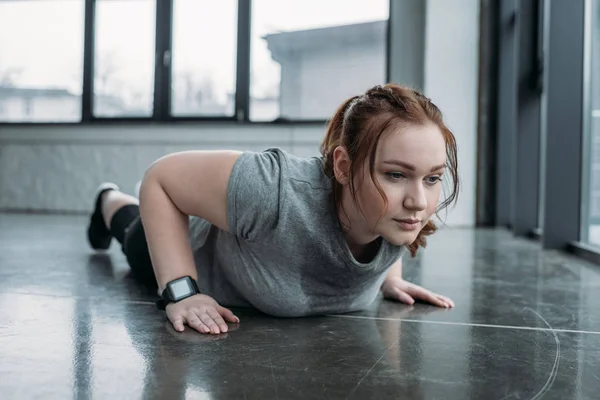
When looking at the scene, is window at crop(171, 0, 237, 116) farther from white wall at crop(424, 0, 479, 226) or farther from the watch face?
the watch face

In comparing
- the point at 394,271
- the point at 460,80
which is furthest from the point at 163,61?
the point at 394,271

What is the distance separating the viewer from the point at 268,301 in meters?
1.32

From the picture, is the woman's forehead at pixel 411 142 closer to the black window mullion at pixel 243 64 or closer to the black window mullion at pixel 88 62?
the black window mullion at pixel 243 64

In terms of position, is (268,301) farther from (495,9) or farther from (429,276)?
(495,9)

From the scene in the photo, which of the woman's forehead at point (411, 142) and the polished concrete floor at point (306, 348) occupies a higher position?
the woman's forehead at point (411, 142)

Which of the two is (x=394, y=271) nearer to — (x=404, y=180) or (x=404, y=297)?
(x=404, y=297)

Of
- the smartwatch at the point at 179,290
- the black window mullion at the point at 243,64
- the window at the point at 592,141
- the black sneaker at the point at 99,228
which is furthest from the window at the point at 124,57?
the smartwatch at the point at 179,290

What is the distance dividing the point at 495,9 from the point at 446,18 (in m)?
0.34

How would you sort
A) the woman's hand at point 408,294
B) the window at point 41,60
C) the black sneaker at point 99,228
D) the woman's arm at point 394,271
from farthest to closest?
the window at point 41,60
the black sneaker at point 99,228
the woman's arm at point 394,271
the woman's hand at point 408,294

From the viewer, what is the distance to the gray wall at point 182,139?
15.2 feet

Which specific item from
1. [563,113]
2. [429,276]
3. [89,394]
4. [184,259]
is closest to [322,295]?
[184,259]

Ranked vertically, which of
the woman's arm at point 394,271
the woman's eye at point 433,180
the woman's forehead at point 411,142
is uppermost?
the woman's forehead at point 411,142

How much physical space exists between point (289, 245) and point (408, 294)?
0.50 metres

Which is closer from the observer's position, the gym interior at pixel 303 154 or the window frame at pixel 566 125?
the gym interior at pixel 303 154
